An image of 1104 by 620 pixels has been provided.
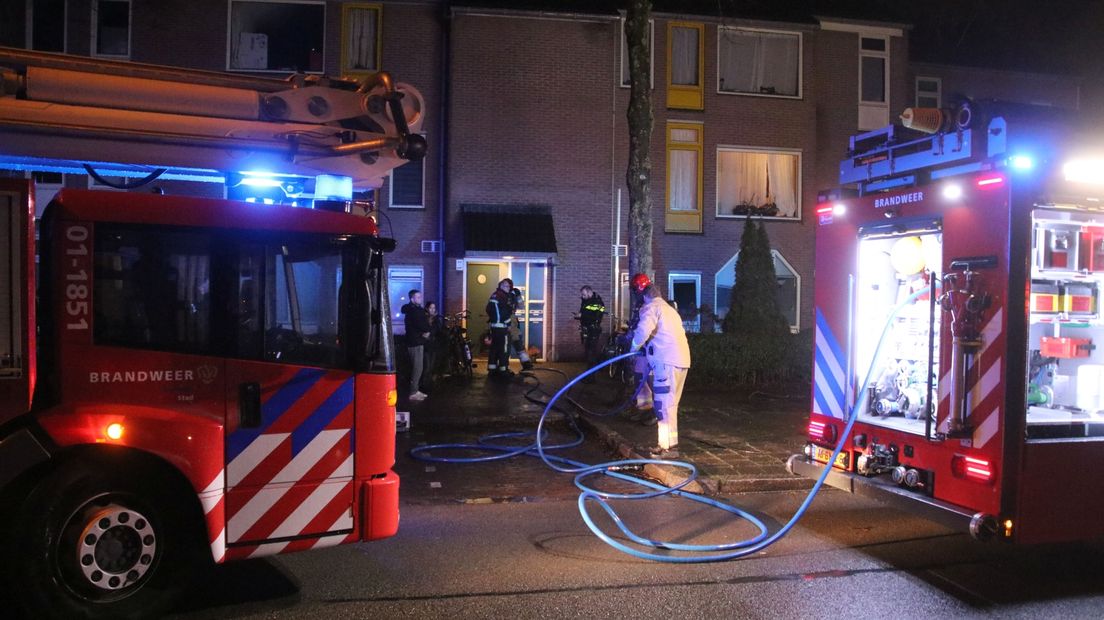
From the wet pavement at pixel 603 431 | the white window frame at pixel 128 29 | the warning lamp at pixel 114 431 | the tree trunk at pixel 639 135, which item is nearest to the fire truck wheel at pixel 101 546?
the warning lamp at pixel 114 431

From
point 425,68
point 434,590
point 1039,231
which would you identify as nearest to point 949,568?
point 1039,231

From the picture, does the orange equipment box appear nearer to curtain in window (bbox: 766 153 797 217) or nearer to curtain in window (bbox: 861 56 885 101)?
curtain in window (bbox: 766 153 797 217)

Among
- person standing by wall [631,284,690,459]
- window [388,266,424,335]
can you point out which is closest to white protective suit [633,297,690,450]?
person standing by wall [631,284,690,459]

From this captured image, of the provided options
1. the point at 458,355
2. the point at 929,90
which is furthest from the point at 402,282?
the point at 929,90

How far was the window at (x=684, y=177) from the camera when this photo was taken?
19.8 meters

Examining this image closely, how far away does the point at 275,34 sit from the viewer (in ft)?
61.6

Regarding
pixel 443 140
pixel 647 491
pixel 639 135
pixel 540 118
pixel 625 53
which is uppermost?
pixel 625 53

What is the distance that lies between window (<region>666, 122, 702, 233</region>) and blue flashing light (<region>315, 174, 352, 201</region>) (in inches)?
573

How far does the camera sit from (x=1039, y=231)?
539 centimetres

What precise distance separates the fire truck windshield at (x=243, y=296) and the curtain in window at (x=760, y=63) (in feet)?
54.9

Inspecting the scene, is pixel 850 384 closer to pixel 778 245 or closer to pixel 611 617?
pixel 611 617

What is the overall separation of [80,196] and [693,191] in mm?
16628

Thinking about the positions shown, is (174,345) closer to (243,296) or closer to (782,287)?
(243,296)

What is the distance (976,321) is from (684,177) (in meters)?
15.0
